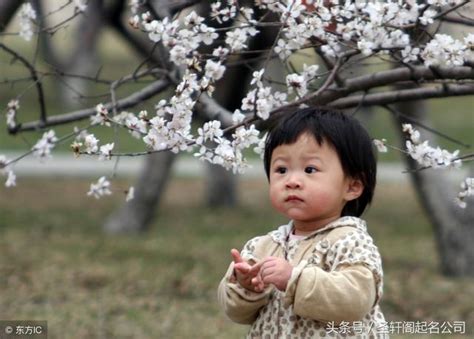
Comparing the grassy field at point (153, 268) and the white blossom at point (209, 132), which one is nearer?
the white blossom at point (209, 132)

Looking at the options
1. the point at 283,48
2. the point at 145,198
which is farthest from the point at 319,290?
the point at 145,198

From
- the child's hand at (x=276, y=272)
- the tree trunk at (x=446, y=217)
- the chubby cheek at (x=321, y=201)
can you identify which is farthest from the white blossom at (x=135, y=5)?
the tree trunk at (x=446, y=217)

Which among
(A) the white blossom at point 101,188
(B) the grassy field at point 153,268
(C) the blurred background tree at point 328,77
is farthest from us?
(B) the grassy field at point 153,268

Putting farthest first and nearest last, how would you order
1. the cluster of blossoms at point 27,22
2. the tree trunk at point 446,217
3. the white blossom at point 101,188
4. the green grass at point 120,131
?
the green grass at point 120,131, the tree trunk at point 446,217, the cluster of blossoms at point 27,22, the white blossom at point 101,188

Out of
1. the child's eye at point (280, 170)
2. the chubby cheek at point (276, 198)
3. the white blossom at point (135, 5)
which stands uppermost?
the child's eye at point (280, 170)

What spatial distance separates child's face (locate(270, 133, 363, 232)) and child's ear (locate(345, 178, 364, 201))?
0.03 metres

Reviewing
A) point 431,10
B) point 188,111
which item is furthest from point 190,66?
point 431,10

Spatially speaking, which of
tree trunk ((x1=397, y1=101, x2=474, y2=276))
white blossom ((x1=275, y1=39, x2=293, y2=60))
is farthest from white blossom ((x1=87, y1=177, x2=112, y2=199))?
tree trunk ((x1=397, y1=101, x2=474, y2=276))

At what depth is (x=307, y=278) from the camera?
3230 millimetres

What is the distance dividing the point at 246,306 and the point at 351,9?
119 cm

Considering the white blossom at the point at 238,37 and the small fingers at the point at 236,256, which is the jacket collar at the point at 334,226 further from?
the white blossom at the point at 238,37

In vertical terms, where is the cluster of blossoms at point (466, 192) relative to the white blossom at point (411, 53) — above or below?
below

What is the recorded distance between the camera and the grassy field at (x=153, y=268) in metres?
6.29

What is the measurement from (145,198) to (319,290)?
6242 mm
